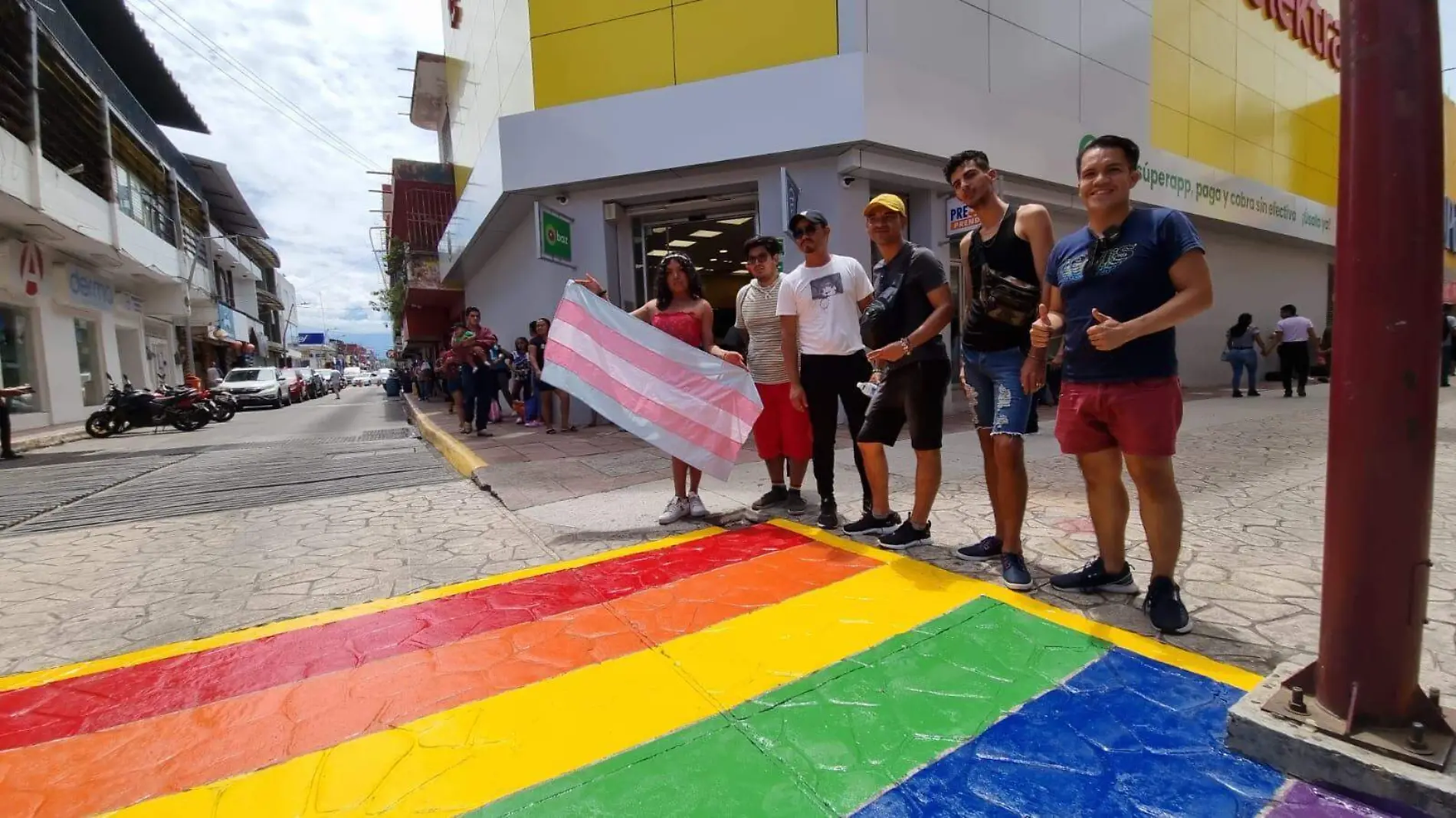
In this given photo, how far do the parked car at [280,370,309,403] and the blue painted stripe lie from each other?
29.8 meters

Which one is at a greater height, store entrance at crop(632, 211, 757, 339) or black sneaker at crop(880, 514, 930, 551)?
store entrance at crop(632, 211, 757, 339)

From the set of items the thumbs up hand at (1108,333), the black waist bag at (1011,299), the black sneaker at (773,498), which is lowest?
the black sneaker at (773,498)

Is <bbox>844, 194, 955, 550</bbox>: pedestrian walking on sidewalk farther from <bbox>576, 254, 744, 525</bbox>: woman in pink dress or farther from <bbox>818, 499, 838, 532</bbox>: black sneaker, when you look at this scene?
<bbox>576, 254, 744, 525</bbox>: woman in pink dress

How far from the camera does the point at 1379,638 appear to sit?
1.48 meters

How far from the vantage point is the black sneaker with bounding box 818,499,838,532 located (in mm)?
3664

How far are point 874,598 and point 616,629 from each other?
3.47 feet

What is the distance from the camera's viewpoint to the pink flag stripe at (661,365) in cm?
395

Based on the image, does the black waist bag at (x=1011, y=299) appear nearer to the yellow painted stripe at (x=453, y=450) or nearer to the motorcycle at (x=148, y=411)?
the yellow painted stripe at (x=453, y=450)

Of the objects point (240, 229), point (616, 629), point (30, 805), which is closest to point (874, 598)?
point (616, 629)

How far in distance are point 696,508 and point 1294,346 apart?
11936 mm

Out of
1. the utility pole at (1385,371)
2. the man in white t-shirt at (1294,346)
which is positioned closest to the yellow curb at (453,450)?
the utility pole at (1385,371)

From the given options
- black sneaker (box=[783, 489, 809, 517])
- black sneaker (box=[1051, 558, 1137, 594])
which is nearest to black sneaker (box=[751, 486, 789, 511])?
black sneaker (box=[783, 489, 809, 517])

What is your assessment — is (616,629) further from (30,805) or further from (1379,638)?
(1379,638)

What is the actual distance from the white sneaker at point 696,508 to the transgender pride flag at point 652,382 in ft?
0.92
